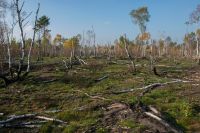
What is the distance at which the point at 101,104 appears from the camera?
1545cm

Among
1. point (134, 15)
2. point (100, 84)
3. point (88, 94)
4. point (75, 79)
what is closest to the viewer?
point (88, 94)

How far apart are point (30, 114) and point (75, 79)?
9.68 m

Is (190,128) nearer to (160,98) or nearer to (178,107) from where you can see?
(178,107)

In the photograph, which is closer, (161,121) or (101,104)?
(161,121)

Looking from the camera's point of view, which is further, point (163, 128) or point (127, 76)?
point (127, 76)

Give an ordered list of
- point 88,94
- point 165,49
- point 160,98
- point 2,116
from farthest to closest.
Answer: point 165,49 → point 88,94 → point 160,98 → point 2,116

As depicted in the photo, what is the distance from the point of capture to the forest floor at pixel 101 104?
12.7m

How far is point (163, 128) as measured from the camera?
38.9ft

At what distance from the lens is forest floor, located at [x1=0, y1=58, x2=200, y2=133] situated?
12.7 m

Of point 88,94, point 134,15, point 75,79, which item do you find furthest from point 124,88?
point 134,15

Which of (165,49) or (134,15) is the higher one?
(134,15)

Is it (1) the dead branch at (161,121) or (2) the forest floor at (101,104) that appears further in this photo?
(2) the forest floor at (101,104)

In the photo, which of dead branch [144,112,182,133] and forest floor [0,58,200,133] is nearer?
dead branch [144,112,182,133]

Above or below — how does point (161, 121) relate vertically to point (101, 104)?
below
